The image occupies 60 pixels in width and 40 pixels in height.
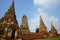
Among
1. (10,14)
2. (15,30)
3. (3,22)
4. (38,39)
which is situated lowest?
(38,39)

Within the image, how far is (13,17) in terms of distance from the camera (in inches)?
899

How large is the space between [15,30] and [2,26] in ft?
7.68

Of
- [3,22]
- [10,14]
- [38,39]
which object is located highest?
[10,14]

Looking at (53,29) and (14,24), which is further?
(53,29)

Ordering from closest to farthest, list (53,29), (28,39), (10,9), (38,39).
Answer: (28,39)
(38,39)
(10,9)
(53,29)

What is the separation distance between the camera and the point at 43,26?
101 ft

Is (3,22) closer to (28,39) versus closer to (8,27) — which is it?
(8,27)

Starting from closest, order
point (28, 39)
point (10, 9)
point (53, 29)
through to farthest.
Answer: point (28, 39)
point (10, 9)
point (53, 29)

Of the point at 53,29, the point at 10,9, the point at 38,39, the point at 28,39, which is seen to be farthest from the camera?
the point at 53,29

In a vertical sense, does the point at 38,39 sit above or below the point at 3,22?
below

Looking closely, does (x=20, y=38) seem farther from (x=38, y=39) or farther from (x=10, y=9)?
(x=10, y=9)

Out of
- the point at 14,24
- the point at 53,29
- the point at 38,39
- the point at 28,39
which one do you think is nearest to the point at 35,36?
the point at 38,39

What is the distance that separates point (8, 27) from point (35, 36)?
5202 millimetres

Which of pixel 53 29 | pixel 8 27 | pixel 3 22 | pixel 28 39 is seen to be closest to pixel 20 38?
pixel 28 39
